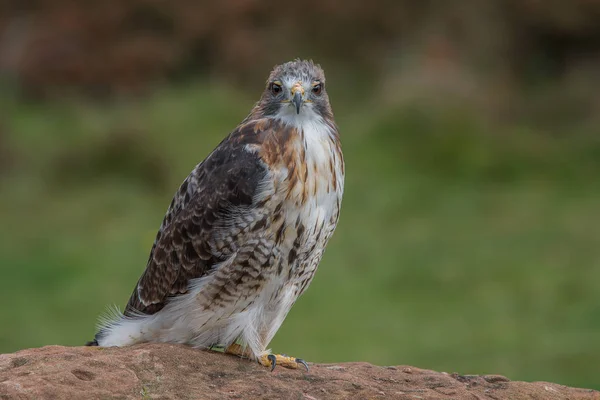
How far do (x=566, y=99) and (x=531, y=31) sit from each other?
4.47 feet

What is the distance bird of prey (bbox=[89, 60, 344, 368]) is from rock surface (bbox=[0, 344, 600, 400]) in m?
0.23

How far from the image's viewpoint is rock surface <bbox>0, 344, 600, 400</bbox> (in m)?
5.28

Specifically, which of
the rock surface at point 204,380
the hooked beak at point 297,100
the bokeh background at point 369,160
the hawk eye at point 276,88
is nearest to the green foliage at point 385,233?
Result: the bokeh background at point 369,160

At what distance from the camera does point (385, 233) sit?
13.6 metres

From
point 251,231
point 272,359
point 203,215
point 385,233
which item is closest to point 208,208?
point 203,215

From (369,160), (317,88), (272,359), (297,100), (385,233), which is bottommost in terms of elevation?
(272,359)

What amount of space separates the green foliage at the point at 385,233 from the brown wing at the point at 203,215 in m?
4.83

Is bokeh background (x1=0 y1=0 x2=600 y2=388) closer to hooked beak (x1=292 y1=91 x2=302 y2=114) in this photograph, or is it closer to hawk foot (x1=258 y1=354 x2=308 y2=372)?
hawk foot (x1=258 y1=354 x2=308 y2=372)

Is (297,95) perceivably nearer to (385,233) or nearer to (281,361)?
(281,361)

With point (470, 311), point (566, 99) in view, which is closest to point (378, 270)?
point (470, 311)

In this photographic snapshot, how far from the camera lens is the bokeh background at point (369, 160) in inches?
465

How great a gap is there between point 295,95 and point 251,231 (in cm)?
81

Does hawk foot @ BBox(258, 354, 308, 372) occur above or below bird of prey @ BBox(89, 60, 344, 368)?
below

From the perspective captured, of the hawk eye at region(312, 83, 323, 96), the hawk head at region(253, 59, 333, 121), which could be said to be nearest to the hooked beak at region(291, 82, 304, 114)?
the hawk head at region(253, 59, 333, 121)
